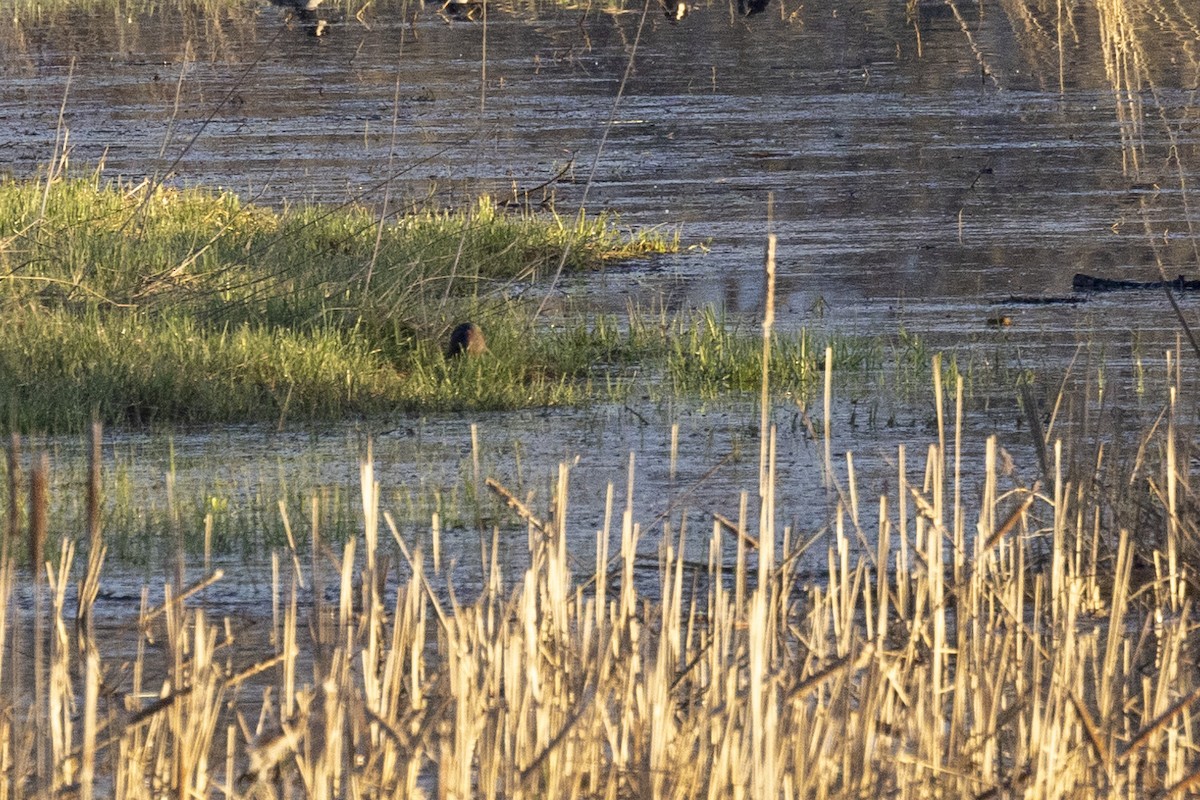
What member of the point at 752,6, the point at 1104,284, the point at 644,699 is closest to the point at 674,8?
the point at 752,6

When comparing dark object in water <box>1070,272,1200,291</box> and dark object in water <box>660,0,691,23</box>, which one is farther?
dark object in water <box>1070,272,1200,291</box>

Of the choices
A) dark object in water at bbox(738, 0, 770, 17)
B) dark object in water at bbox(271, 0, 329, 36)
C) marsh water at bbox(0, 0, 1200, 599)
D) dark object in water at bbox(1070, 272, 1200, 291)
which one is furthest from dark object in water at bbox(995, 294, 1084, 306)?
dark object in water at bbox(271, 0, 329, 36)

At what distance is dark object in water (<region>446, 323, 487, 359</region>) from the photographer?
8.40 metres

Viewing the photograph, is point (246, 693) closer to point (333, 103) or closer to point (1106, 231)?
point (1106, 231)

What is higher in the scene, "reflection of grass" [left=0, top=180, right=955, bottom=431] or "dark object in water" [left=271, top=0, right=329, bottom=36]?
"dark object in water" [left=271, top=0, right=329, bottom=36]

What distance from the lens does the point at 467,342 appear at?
8.43 m

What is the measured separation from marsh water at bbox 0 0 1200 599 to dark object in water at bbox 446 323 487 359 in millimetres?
573

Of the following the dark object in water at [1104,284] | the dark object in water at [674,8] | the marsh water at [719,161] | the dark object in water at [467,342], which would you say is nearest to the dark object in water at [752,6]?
the dark object in water at [674,8]

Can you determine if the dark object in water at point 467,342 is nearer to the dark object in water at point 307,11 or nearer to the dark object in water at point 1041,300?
the dark object in water at point 307,11

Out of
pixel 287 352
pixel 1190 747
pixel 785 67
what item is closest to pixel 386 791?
pixel 1190 747

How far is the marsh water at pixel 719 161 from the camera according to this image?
729 centimetres

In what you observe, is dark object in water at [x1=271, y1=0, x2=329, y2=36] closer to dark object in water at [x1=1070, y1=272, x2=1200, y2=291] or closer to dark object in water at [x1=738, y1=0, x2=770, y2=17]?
dark object in water at [x1=738, y1=0, x2=770, y2=17]

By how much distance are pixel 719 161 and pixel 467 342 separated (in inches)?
310

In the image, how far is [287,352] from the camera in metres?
8.12
